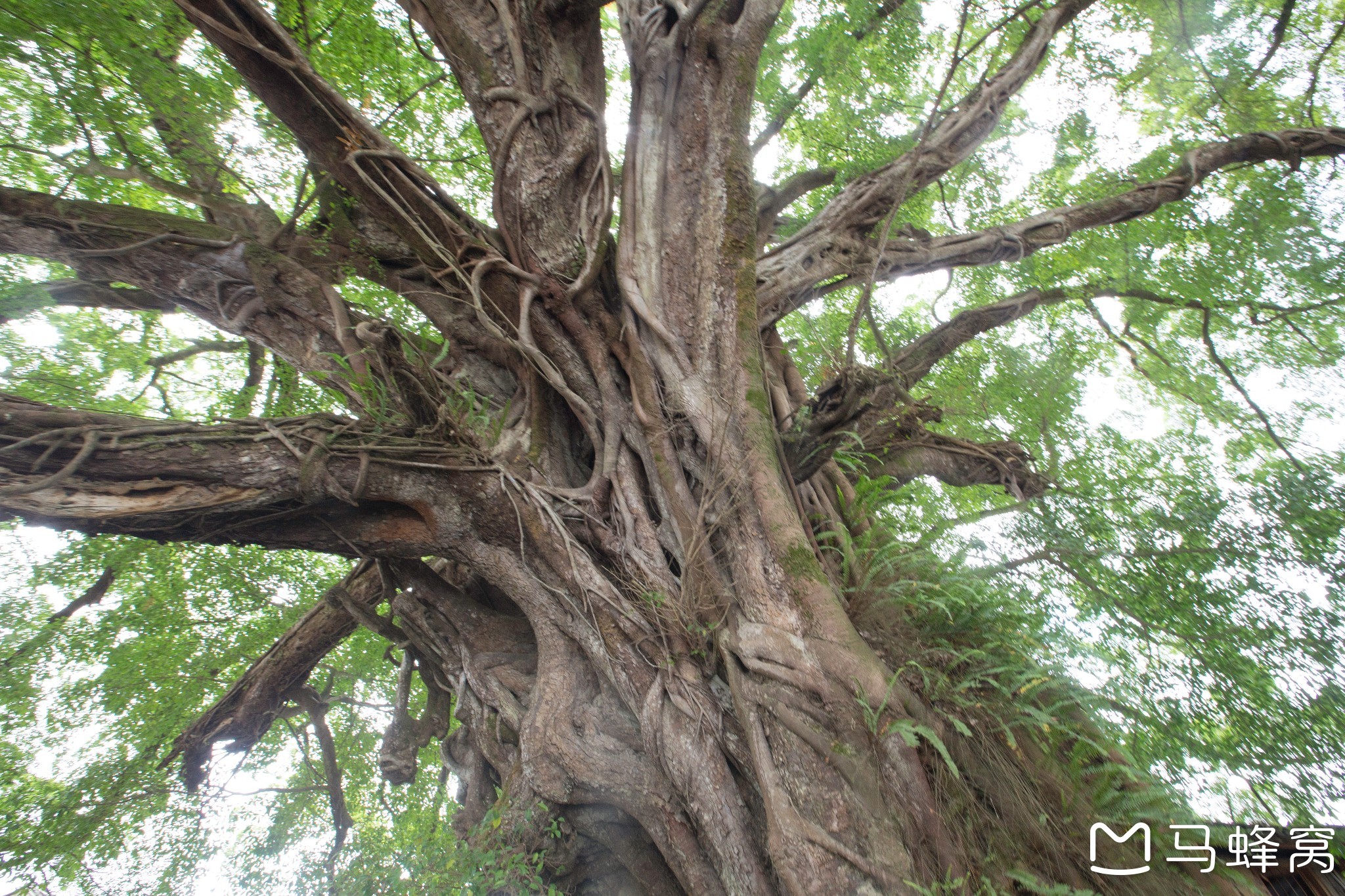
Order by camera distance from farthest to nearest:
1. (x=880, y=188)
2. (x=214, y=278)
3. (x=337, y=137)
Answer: (x=880, y=188) < (x=214, y=278) < (x=337, y=137)

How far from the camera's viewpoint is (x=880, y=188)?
436 cm

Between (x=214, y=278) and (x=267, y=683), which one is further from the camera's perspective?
(x=267, y=683)

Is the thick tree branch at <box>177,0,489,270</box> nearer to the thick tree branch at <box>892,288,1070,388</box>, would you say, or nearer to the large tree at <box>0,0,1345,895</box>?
the large tree at <box>0,0,1345,895</box>

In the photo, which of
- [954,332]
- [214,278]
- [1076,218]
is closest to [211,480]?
[214,278]

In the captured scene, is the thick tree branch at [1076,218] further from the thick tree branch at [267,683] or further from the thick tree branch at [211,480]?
the thick tree branch at [267,683]

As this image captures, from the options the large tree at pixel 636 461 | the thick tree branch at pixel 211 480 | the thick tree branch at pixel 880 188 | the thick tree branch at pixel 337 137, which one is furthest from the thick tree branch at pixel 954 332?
the thick tree branch at pixel 211 480

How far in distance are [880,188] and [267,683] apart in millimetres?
5011

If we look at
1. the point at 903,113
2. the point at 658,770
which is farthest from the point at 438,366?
the point at 903,113

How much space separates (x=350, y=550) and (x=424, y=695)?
3777mm

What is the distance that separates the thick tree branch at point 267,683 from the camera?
3977 mm

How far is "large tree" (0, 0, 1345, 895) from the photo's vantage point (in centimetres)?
238

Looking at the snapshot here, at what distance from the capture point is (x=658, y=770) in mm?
2639

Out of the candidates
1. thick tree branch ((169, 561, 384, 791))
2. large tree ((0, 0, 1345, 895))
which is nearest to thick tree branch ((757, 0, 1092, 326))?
large tree ((0, 0, 1345, 895))

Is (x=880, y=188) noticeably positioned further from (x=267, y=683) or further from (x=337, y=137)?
(x=267, y=683)
